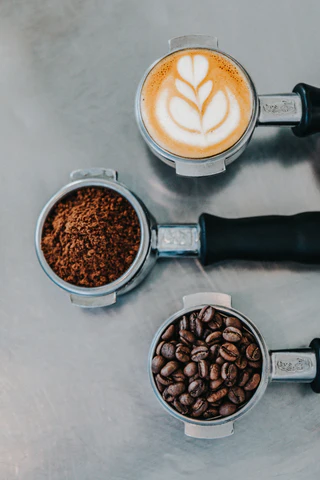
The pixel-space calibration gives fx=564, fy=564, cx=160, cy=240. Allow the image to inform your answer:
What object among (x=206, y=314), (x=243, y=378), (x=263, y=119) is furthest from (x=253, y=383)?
(x=263, y=119)

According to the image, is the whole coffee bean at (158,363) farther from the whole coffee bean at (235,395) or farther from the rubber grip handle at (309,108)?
the rubber grip handle at (309,108)

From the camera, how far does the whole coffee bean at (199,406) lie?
0.81 metres

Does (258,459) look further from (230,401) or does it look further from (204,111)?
(204,111)

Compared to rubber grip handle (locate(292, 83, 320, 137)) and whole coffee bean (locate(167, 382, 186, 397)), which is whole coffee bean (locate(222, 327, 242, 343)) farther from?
rubber grip handle (locate(292, 83, 320, 137))

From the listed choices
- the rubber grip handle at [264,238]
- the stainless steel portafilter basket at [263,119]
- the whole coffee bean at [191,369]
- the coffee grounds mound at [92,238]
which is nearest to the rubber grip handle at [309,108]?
the stainless steel portafilter basket at [263,119]

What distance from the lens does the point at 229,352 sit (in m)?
0.80

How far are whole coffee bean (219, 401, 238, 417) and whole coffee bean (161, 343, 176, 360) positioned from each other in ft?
0.33

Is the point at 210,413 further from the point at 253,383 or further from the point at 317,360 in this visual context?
the point at 317,360

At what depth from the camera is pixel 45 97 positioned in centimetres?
100

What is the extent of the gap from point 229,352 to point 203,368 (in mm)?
43

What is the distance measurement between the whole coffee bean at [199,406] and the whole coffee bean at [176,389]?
27 millimetres

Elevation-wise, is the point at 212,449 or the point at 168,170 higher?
the point at 168,170

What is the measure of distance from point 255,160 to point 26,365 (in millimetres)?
518

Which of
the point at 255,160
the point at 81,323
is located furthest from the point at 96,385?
the point at 255,160
